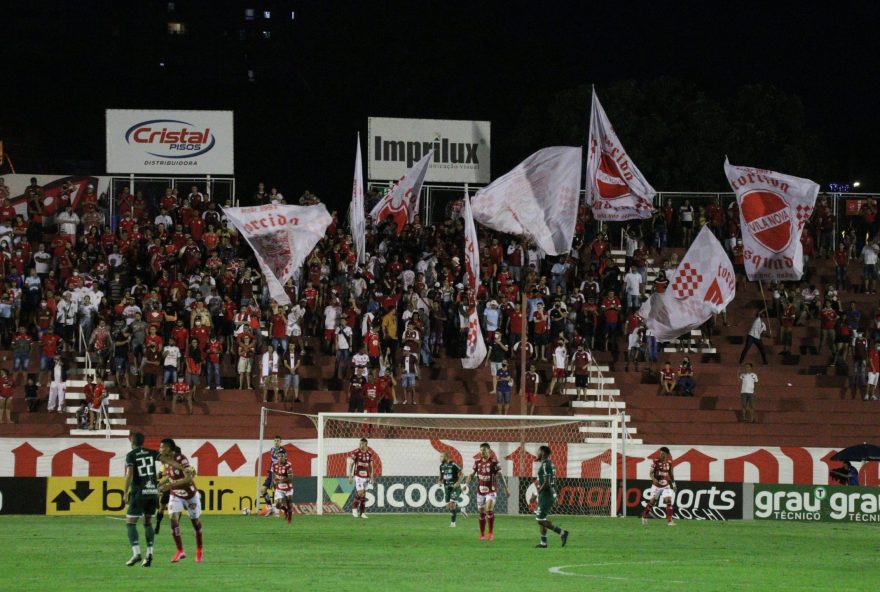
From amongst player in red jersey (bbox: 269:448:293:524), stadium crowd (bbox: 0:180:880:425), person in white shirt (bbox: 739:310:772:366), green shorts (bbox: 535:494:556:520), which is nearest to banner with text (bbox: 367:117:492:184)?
stadium crowd (bbox: 0:180:880:425)

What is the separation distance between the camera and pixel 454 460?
36.7 m

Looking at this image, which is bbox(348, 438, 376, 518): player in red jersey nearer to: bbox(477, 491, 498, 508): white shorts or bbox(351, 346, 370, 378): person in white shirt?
bbox(351, 346, 370, 378): person in white shirt

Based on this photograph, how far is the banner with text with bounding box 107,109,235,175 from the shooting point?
52.4 m

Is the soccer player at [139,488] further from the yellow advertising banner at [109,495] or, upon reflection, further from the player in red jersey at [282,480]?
the yellow advertising banner at [109,495]

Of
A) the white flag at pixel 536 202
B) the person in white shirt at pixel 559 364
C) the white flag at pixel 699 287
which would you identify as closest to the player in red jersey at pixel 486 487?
the white flag at pixel 699 287

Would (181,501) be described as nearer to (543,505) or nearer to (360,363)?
(543,505)

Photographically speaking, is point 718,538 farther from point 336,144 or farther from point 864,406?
point 336,144

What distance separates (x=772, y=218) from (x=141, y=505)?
21012 mm

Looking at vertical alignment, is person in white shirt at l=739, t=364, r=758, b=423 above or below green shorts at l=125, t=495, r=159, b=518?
above

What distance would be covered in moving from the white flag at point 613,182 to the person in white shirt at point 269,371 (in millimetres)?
10131

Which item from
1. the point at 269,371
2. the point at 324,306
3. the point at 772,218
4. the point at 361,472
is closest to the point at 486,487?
the point at 361,472

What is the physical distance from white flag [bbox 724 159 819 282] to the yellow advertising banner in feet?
46.7

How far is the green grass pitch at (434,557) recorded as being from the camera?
18.9 metres

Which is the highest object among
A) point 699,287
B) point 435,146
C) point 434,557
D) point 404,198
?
point 435,146
